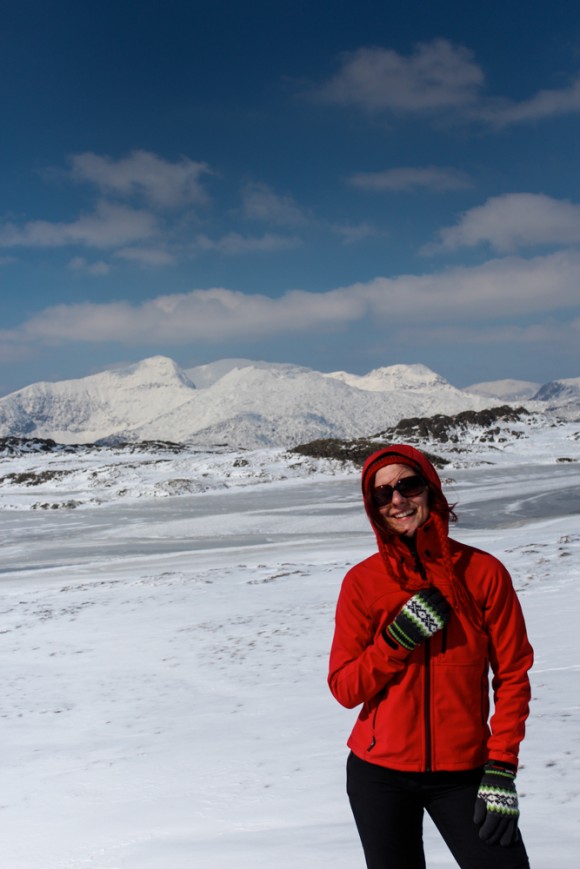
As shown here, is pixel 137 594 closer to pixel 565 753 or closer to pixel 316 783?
pixel 316 783

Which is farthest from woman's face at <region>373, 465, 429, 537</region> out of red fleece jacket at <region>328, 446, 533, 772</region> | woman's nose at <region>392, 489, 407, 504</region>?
red fleece jacket at <region>328, 446, 533, 772</region>

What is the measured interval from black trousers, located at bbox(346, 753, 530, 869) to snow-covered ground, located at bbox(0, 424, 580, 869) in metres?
1.25

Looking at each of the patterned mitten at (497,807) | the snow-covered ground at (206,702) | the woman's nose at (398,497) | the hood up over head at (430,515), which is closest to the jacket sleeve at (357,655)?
the hood up over head at (430,515)

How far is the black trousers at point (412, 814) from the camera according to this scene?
241cm

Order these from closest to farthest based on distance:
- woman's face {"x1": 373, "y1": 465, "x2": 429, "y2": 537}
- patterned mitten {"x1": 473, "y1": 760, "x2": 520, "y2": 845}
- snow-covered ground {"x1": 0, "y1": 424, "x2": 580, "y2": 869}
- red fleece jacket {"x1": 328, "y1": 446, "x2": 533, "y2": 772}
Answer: patterned mitten {"x1": 473, "y1": 760, "x2": 520, "y2": 845} → red fleece jacket {"x1": 328, "y1": 446, "x2": 533, "y2": 772} → woman's face {"x1": 373, "y1": 465, "x2": 429, "y2": 537} → snow-covered ground {"x1": 0, "y1": 424, "x2": 580, "y2": 869}

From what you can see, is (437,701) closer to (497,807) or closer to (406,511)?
(497,807)

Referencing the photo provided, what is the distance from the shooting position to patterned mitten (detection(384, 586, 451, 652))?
2383mm

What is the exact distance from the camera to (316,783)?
16.1ft

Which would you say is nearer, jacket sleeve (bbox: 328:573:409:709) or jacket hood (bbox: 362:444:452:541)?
jacket sleeve (bbox: 328:573:409:709)

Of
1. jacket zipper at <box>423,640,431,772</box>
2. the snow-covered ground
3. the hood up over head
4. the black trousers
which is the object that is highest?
the hood up over head

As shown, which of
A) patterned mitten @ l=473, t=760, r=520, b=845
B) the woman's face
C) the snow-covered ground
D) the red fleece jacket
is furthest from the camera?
the snow-covered ground

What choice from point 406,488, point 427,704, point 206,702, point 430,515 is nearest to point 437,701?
point 427,704

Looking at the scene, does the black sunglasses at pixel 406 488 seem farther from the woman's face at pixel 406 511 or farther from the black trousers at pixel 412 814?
the black trousers at pixel 412 814

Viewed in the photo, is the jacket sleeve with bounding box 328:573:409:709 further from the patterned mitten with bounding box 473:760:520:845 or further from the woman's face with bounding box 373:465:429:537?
the patterned mitten with bounding box 473:760:520:845
